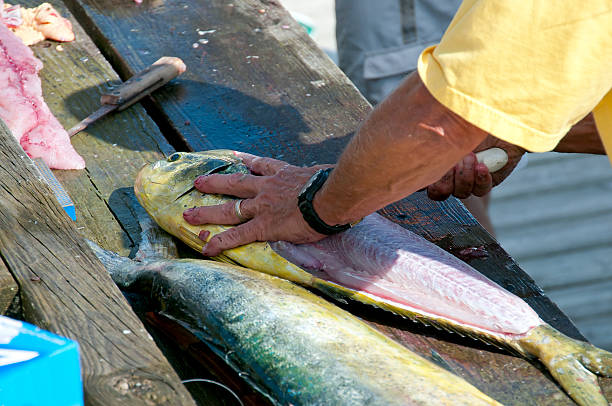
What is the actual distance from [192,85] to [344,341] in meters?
1.75

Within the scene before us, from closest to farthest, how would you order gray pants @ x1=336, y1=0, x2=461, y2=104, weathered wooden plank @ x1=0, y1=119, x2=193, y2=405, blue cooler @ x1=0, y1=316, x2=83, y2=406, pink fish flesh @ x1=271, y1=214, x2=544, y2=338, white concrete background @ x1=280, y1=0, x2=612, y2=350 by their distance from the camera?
1. blue cooler @ x1=0, y1=316, x2=83, y2=406
2. weathered wooden plank @ x1=0, y1=119, x2=193, y2=405
3. pink fish flesh @ x1=271, y1=214, x2=544, y2=338
4. gray pants @ x1=336, y1=0, x2=461, y2=104
5. white concrete background @ x1=280, y1=0, x2=612, y2=350

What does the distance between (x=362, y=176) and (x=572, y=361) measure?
749 millimetres

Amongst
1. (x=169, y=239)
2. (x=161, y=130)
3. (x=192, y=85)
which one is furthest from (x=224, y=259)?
(x=192, y=85)

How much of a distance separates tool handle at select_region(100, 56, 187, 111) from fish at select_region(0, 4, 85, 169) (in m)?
0.27

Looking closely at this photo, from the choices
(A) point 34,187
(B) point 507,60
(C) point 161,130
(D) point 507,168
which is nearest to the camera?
(B) point 507,60

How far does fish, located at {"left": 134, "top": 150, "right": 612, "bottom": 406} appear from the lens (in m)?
1.90

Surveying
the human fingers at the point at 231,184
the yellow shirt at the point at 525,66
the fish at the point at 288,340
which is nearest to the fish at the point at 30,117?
the human fingers at the point at 231,184

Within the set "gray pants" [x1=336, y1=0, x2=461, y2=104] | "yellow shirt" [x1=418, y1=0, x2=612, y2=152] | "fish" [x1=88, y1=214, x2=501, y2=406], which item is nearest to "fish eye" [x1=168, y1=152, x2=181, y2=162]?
"fish" [x1=88, y1=214, x2=501, y2=406]

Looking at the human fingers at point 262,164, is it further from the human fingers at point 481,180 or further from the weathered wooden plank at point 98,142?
the human fingers at point 481,180

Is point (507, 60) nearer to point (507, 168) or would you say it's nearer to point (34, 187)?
point (507, 168)

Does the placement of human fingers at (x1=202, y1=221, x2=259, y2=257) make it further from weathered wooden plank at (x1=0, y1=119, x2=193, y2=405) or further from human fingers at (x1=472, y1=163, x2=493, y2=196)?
human fingers at (x1=472, y1=163, x2=493, y2=196)

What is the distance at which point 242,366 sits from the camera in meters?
1.82

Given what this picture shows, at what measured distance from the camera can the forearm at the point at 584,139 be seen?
2426 millimetres

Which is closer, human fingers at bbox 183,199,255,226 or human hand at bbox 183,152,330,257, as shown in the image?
human hand at bbox 183,152,330,257
